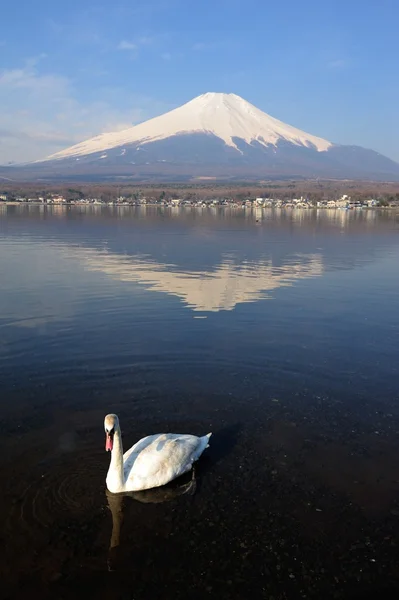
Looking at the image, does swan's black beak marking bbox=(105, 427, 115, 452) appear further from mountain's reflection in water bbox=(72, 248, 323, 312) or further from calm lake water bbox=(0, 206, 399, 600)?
mountain's reflection in water bbox=(72, 248, 323, 312)

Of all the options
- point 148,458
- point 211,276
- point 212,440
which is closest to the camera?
point 148,458

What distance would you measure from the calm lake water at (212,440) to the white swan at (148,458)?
257 millimetres

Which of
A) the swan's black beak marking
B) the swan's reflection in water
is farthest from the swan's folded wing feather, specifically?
the swan's black beak marking

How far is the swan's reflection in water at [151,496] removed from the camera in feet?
29.3

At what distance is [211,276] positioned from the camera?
30922 millimetres

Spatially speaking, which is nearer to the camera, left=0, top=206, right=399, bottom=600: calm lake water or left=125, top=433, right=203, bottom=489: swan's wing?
left=0, top=206, right=399, bottom=600: calm lake water

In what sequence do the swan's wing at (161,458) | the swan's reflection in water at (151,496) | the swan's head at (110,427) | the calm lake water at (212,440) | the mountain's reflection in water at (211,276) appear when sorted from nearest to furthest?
the calm lake water at (212,440)
the swan's reflection in water at (151,496)
the swan's head at (110,427)
the swan's wing at (161,458)
the mountain's reflection in water at (211,276)

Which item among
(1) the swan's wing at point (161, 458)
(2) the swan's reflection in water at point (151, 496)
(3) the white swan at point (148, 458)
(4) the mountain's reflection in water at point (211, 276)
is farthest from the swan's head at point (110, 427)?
(4) the mountain's reflection in water at point (211, 276)

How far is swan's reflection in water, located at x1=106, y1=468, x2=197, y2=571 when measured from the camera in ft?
29.3

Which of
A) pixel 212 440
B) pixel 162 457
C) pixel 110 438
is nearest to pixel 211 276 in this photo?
pixel 212 440

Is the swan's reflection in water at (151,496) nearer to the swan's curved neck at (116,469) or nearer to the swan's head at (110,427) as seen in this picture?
the swan's curved neck at (116,469)

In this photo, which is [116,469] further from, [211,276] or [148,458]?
[211,276]

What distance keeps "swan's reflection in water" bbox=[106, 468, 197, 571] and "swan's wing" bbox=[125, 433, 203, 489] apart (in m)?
0.15

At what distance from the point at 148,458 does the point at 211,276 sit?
21.3 metres
